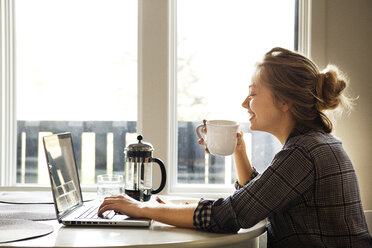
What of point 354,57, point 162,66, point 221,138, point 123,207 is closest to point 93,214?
point 123,207

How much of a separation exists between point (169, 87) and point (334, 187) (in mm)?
1420

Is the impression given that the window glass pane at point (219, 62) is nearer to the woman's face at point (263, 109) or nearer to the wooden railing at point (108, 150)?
the wooden railing at point (108, 150)

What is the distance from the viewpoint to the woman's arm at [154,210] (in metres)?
1.26

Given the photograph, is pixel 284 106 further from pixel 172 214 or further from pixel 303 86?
pixel 172 214

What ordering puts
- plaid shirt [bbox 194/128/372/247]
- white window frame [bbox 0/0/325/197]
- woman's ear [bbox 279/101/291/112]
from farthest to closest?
white window frame [bbox 0/0/325/197], woman's ear [bbox 279/101/291/112], plaid shirt [bbox 194/128/372/247]

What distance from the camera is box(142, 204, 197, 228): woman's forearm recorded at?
49.4 inches

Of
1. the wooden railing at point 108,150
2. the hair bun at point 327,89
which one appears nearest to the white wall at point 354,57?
the wooden railing at point 108,150

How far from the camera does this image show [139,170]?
65.2 inches

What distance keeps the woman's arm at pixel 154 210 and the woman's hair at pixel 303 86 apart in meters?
0.45

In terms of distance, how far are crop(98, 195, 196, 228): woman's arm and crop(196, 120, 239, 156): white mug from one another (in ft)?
1.08

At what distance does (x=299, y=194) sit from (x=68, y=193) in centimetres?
71

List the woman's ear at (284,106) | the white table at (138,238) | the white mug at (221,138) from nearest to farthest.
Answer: the white table at (138,238) < the woman's ear at (284,106) < the white mug at (221,138)

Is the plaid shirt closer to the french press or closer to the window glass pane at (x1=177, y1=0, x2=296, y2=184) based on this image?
the french press

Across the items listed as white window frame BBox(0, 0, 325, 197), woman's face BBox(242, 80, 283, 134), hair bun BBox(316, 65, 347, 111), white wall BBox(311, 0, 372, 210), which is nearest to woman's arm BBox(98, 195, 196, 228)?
woman's face BBox(242, 80, 283, 134)
